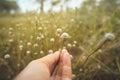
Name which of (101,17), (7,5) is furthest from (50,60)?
(7,5)

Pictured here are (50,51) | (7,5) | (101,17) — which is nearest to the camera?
(50,51)

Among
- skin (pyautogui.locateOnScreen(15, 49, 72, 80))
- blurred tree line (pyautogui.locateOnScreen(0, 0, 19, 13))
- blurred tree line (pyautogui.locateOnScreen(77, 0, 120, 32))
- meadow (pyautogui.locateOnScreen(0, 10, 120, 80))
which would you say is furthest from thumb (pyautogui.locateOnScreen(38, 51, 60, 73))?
blurred tree line (pyautogui.locateOnScreen(0, 0, 19, 13))

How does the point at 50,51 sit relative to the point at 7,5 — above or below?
above

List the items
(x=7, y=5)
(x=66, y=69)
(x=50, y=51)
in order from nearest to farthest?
(x=66, y=69), (x=50, y=51), (x=7, y=5)

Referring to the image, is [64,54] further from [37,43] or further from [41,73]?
[37,43]

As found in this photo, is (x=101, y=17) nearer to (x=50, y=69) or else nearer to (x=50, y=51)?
(x=50, y=51)

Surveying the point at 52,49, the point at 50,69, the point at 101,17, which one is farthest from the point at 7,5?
the point at 50,69

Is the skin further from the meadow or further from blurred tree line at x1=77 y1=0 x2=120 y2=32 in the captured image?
blurred tree line at x1=77 y1=0 x2=120 y2=32

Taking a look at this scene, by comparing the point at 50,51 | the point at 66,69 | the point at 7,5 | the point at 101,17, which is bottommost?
the point at 7,5

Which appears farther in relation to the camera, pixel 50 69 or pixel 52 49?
pixel 52 49
